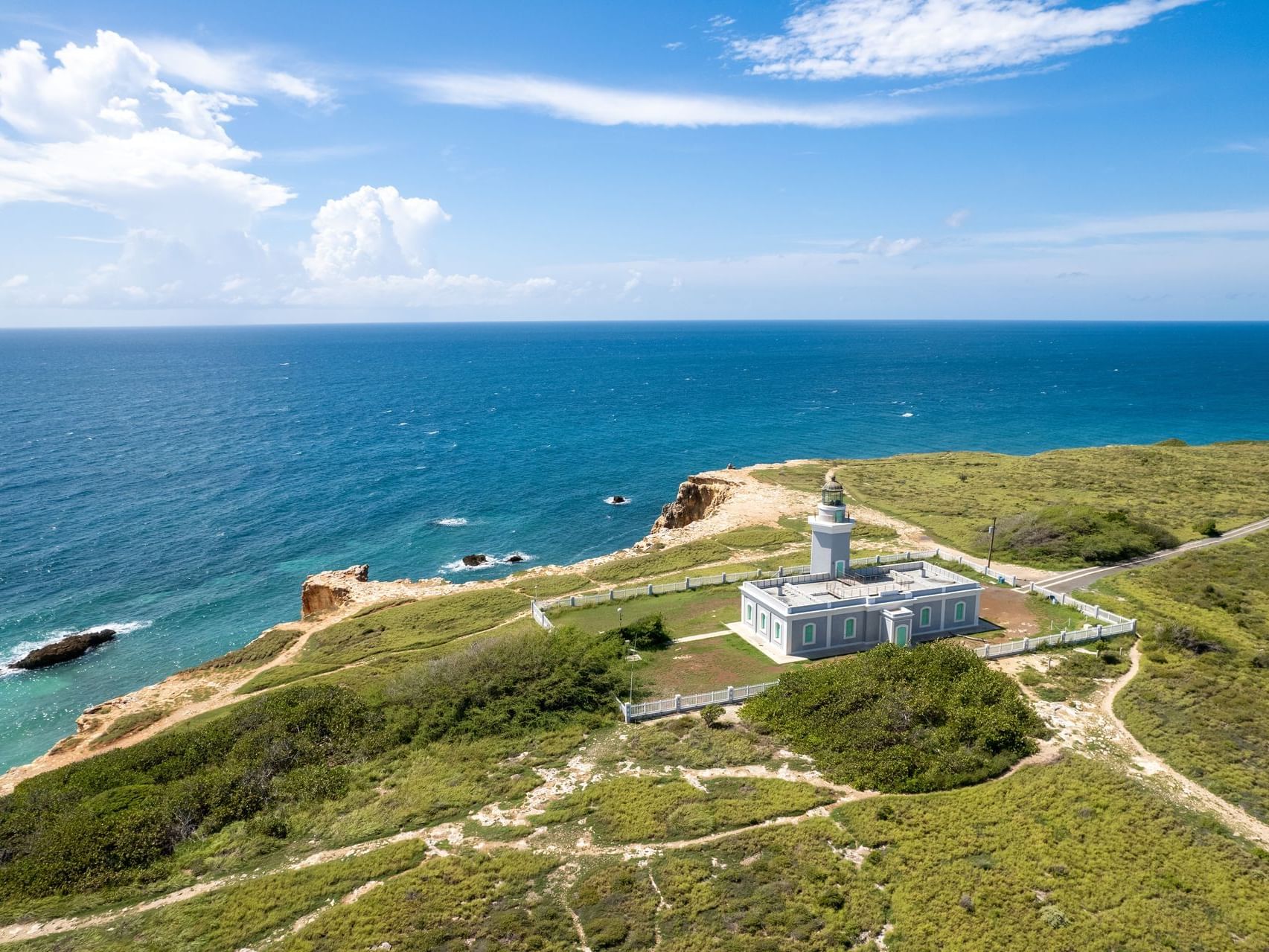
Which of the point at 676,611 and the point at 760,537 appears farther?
the point at 760,537

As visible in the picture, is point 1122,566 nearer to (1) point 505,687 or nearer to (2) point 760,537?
(2) point 760,537

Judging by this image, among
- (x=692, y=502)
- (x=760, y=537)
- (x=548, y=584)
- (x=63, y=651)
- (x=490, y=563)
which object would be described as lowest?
(x=63, y=651)

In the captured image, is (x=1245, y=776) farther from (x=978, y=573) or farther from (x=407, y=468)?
(x=407, y=468)

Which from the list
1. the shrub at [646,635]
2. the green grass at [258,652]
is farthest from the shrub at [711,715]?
the green grass at [258,652]

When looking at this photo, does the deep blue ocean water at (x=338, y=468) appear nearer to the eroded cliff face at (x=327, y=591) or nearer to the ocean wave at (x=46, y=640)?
the ocean wave at (x=46, y=640)

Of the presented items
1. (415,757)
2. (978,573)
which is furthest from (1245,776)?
(415,757)

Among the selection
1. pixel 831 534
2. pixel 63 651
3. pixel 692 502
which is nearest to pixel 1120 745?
pixel 831 534
